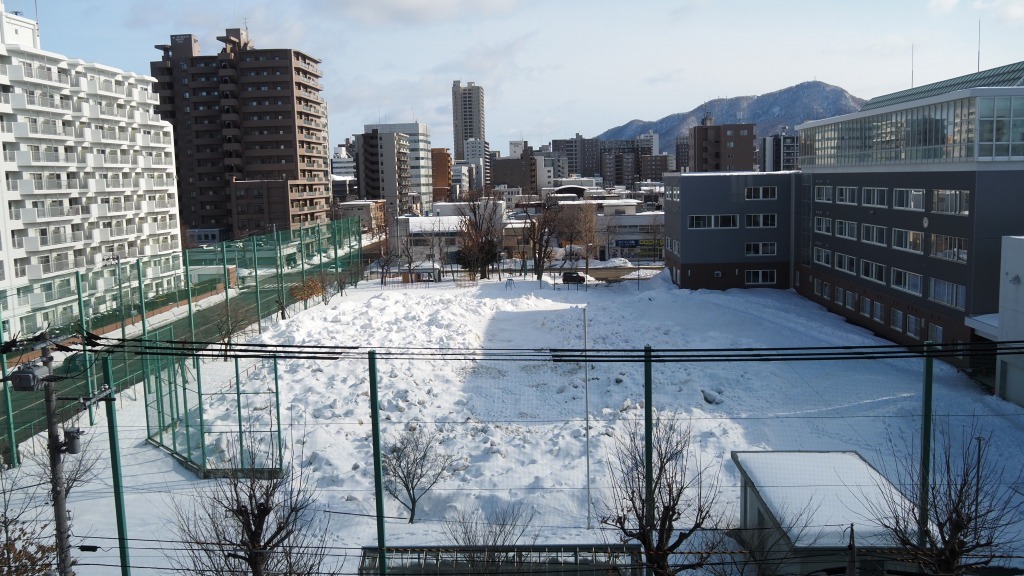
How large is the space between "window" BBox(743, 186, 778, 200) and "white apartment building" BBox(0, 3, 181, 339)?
20.1 m

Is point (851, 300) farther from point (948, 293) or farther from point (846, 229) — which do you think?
point (948, 293)

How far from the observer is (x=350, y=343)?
15.9m

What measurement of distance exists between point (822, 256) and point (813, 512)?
19.0 m

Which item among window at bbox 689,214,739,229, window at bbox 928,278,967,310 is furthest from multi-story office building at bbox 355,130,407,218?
window at bbox 928,278,967,310

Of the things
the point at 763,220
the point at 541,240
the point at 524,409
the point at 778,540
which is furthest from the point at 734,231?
the point at 778,540

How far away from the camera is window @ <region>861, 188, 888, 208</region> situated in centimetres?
2009

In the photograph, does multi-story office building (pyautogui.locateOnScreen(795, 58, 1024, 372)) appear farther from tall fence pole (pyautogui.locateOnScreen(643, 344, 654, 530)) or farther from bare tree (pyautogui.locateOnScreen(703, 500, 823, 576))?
tall fence pole (pyautogui.locateOnScreen(643, 344, 654, 530))

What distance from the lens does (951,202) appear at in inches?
662

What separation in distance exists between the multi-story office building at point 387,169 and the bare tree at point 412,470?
56113 mm

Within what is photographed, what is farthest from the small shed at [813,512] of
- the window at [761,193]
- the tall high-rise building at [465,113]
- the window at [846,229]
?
the tall high-rise building at [465,113]

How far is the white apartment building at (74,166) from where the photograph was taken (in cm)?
2689

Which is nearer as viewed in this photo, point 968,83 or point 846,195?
point 968,83

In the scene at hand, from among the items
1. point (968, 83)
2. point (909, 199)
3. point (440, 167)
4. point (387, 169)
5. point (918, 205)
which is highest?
point (440, 167)

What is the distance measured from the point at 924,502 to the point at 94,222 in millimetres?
32399
